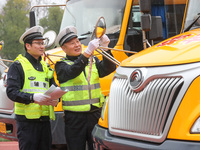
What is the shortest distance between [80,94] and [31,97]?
20.9 inches

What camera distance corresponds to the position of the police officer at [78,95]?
168 inches

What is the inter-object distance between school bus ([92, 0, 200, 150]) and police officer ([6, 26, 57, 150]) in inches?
55.2

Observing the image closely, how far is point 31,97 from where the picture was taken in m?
4.27

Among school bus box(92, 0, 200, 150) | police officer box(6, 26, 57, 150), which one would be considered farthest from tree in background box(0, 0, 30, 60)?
school bus box(92, 0, 200, 150)

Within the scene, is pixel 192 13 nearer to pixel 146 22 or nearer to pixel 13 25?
pixel 146 22

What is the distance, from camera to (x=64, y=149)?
18.6 ft

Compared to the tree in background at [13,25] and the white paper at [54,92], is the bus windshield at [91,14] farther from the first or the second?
the tree in background at [13,25]

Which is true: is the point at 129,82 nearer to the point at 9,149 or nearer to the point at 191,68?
the point at 191,68

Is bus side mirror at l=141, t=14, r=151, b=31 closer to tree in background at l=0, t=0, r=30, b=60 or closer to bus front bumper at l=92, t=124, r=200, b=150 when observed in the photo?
bus front bumper at l=92, t=124, r=200, b=150

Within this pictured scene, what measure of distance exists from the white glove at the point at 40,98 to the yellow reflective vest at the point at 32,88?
0.20 m

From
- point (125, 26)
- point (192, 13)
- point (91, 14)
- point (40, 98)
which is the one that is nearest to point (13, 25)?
point (91, 14)

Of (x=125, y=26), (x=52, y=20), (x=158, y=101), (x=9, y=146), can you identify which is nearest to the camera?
(x=158, y=101)

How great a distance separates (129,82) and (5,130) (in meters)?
3.79

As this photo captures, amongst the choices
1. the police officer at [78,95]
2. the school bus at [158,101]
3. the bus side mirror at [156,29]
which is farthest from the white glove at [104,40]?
the school bus at [158,101]
